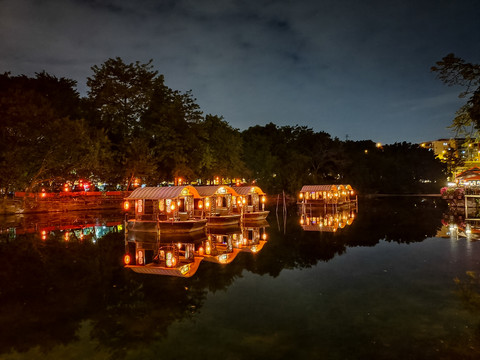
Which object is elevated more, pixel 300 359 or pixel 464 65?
pixel 464 65

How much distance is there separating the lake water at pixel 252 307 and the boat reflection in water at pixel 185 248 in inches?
26.3

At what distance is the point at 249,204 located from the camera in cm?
3650

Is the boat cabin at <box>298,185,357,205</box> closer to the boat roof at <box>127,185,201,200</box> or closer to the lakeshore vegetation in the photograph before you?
the lakeshore vegetation

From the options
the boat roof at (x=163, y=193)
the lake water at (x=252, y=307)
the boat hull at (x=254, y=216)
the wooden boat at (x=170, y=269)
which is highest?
the boat roof at (x=163, y=193)

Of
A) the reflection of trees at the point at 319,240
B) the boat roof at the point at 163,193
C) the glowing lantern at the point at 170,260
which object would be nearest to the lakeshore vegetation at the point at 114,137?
the boat roof at the point at 163,193

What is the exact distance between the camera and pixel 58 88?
45969 mm

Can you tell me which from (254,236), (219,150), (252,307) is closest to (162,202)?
(254,236)

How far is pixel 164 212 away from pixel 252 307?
1760cm

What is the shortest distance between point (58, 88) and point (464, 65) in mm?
48058

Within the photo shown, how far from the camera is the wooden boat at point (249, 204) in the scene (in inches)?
1342

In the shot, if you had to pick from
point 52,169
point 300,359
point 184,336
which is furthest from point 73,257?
point 52,169

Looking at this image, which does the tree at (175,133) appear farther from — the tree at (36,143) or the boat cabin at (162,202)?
the boat cabin at (162,202)

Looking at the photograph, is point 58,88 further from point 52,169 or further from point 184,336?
point 184,336

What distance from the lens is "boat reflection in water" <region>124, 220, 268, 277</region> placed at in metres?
15.5
